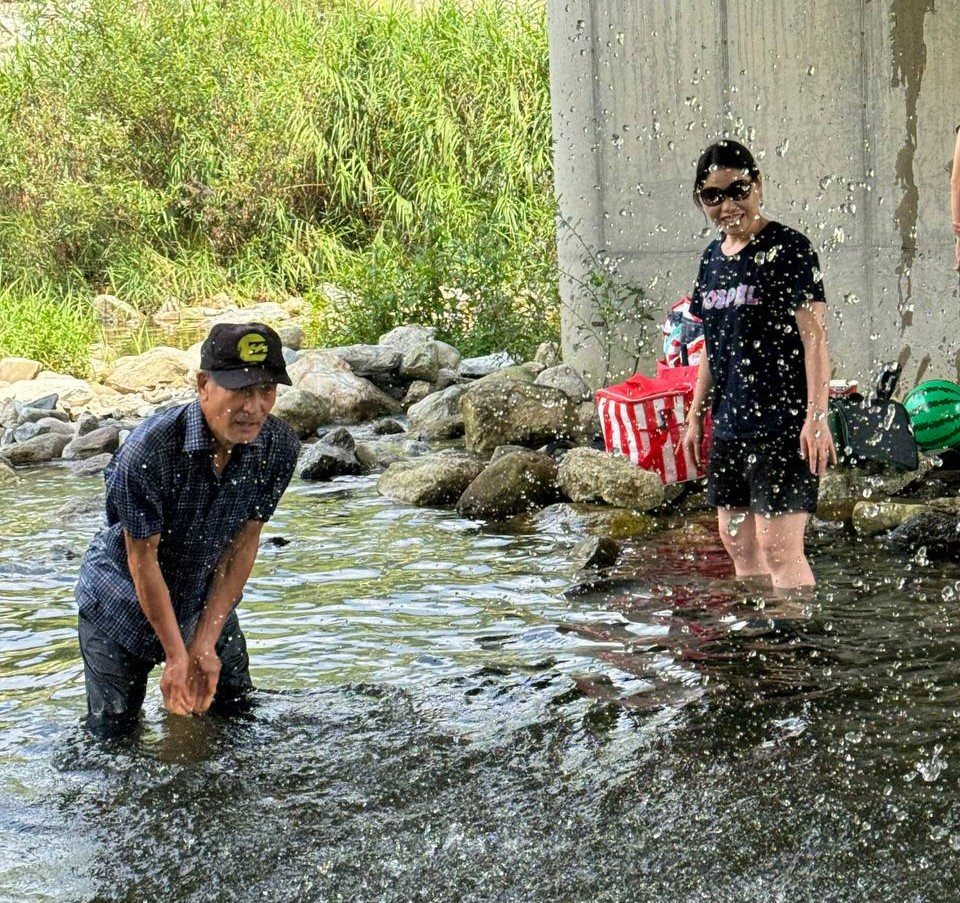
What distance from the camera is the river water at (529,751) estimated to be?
137 inches

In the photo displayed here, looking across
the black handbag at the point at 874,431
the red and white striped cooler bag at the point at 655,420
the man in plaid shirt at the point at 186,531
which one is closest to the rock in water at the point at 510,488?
the red and white striped cooler bag at the point at 655,420

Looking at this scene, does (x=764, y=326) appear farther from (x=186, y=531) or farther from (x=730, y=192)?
(x=186, y=531)

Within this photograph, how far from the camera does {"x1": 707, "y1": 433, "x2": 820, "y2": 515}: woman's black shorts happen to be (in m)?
4.99

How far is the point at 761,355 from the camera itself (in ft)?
16.2

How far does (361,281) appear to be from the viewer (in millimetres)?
14070

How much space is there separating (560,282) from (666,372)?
2849mm

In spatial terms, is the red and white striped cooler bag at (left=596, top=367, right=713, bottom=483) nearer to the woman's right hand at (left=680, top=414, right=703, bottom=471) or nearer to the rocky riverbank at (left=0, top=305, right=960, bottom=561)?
the rocky riverbank at (left=0, top=305, right=960, bottom=561)

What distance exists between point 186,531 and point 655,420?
13.4ft

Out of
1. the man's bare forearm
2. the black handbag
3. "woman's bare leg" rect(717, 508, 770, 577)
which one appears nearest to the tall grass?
the black handbag

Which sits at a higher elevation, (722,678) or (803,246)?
(803,246)

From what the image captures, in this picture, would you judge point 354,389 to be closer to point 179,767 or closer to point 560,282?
point 560,282

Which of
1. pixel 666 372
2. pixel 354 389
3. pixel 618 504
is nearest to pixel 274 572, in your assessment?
pixel 618 504

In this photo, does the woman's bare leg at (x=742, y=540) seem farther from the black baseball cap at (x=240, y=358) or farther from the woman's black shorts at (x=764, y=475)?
the black baseball cap at (x=240, y=358)

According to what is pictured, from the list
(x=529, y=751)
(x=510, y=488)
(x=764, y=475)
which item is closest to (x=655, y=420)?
(x=510, y=488)
